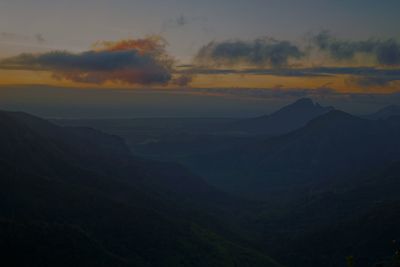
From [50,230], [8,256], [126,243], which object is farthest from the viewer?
[126,243]

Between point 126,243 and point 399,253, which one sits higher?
point 399,253

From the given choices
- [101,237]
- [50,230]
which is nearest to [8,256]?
[50,230]

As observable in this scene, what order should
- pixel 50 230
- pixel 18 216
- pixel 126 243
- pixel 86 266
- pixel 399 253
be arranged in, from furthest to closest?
1. pixel 126 243
2. pixel 18 216
3. pixel 50 230
4. pixel 86 266
5. pixel 399 253

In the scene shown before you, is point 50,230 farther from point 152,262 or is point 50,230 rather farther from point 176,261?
point 176,261

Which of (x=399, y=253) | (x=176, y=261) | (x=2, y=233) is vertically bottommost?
(x=176, y=261)

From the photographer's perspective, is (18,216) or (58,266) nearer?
(58,266)

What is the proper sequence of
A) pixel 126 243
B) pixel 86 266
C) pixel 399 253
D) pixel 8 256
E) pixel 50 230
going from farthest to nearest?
1. pixel 126 243
2. pixel 50 230
3. pixel 86 266
4. pixel 8 256
5. pixel 399 253

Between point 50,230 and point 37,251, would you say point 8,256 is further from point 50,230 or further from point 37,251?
point 50,230

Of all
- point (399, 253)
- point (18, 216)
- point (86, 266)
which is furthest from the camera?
point (18, 216)

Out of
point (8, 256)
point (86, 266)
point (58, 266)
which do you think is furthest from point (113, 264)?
point (8, 256)
